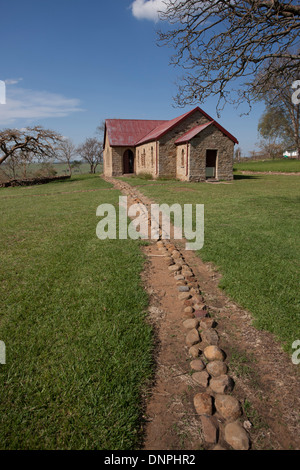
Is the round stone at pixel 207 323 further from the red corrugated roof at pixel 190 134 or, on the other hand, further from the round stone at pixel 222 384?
the red corrugated roof at pixel 190 134

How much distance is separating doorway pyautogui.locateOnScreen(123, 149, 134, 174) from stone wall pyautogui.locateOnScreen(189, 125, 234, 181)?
40.1 ft

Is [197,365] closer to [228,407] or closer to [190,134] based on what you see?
[228,407]

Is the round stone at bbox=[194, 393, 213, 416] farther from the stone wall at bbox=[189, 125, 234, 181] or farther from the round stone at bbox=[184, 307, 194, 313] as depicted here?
the stone wall at bbox=[189, 125, 234, 181]

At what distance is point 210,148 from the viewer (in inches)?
846

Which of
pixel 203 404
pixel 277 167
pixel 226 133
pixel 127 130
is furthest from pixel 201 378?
pixel 277 167

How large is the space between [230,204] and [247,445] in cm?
998

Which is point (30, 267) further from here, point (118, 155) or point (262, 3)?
point (118, 155)

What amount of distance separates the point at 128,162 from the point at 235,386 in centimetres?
3122

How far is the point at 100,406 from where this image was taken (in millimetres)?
2195

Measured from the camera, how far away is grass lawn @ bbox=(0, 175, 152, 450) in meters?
2.03

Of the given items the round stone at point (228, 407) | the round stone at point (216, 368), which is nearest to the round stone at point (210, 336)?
the round stone at point (216, 368)

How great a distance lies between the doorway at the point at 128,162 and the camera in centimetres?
3138

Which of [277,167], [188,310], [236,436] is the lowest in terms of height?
[236,436]

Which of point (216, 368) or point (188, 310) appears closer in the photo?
point (216, 368)
